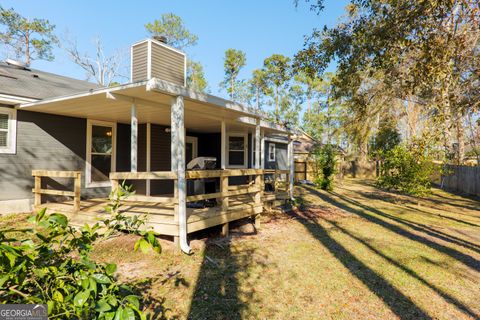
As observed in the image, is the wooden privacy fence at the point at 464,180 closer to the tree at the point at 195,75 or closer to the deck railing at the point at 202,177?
the deck railing at the point at 202,177

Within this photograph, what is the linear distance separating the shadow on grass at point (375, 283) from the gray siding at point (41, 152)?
696 cm

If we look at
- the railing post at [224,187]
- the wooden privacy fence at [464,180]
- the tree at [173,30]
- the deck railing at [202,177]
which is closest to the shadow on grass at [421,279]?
the deck railing at [202,177]

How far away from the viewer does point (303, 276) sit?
4.16 m

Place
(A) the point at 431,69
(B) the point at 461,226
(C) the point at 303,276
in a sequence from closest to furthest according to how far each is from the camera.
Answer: (C) the point at 303,276 → (A) the point at 431,69 → (B) the point at 461,226

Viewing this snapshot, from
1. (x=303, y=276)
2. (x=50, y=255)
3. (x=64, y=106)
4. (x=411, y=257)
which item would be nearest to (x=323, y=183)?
(x=411, y=257)

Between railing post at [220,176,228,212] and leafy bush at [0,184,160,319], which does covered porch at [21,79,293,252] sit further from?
leafy bush at [0,184,160,319]

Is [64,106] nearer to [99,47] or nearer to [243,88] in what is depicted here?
[99,47]

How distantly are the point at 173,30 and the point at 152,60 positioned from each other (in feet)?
84.5

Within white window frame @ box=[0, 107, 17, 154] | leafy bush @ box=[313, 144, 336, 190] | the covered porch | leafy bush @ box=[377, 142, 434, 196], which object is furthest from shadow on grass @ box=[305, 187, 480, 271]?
white window frame @ box=[0, 107, 17, 154]

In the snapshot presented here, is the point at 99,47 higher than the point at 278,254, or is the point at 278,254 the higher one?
the point at 99,47

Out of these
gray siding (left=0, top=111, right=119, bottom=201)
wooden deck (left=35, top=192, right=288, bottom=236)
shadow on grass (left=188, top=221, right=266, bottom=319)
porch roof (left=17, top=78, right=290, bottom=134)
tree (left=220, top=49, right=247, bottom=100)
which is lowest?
shadow on grass (left=188, top=221, right=266, bottom=319)

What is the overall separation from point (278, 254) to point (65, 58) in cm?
2928

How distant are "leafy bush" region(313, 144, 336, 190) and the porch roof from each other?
23.8ft

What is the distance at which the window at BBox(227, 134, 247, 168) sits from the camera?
41.7 ft
